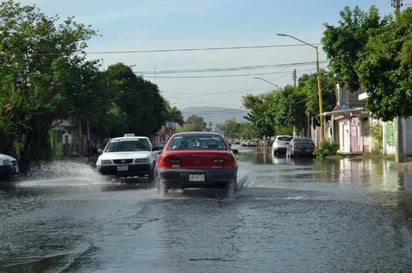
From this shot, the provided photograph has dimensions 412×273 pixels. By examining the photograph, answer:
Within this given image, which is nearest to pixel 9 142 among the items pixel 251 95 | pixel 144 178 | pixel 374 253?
pixel 144 178

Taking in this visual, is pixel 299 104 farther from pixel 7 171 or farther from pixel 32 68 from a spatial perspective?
pixel 7 171

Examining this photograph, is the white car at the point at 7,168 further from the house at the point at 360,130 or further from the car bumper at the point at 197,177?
the house at the point at 360,130

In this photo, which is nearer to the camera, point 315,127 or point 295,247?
point 295,247

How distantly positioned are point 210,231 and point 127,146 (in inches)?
510

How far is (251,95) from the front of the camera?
103188 millimetres

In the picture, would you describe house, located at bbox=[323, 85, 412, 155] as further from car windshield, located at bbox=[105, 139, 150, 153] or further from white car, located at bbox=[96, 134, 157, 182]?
white car, located at bbox=[96, 134, 157, 182]

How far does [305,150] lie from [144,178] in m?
23.3

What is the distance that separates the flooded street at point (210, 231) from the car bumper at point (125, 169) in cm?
371

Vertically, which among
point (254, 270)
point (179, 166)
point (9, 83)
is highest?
point (9, 83)

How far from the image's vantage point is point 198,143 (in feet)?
53.1

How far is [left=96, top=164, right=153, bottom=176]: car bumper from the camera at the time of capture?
20844 mm

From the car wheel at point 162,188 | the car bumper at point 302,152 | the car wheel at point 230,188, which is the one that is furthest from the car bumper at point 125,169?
the car bumper at point 302,152

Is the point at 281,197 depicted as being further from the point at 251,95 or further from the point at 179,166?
the point at 251,95

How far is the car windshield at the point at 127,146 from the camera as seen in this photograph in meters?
22.6
